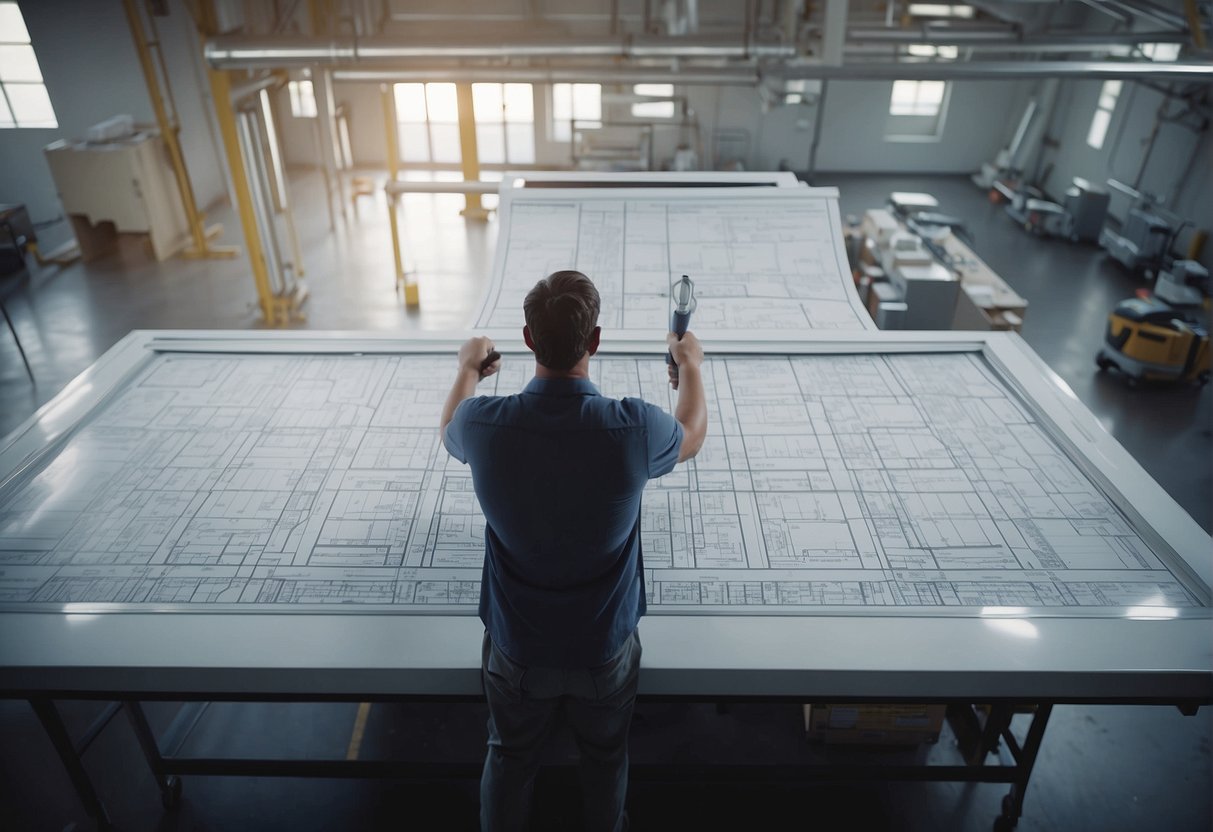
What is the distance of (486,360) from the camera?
2084 mm

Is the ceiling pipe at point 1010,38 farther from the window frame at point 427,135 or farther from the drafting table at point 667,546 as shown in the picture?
the window frame at point 427,135

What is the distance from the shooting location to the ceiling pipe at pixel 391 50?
5633 mm

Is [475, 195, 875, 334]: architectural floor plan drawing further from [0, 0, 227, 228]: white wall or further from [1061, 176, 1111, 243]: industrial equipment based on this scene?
[1061, 176, 1111, 243]: industrial equipment

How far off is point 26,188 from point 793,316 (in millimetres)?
9104

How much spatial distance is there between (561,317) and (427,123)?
478 inches

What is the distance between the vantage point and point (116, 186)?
27.0 feet

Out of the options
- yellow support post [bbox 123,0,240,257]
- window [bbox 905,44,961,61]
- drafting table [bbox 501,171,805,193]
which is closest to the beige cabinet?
yellow support post [bbox 123,0,240,257]

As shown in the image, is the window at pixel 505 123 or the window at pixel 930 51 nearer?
the window at pixel 930 51

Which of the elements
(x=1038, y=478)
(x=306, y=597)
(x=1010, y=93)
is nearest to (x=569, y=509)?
(x=306, y=597)

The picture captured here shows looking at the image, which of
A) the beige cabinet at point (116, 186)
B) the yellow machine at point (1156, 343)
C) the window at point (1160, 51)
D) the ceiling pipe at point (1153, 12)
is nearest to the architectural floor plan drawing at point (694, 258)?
the yellow machine at point (1156, 343)

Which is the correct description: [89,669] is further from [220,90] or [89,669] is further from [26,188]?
[26,188]

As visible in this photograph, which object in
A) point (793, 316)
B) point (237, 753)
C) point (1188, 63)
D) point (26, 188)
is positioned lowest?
point (237, 753)

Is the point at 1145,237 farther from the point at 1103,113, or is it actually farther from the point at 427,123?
the point at 427,123

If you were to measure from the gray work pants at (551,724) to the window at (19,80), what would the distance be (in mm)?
7703
